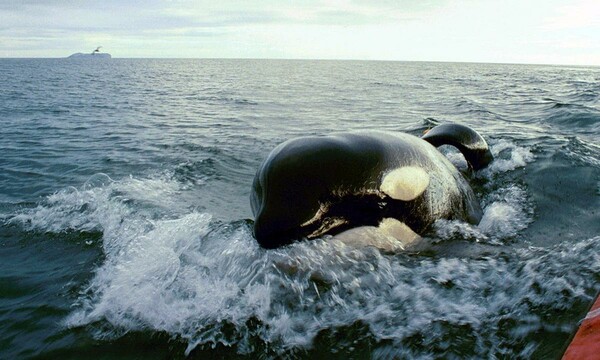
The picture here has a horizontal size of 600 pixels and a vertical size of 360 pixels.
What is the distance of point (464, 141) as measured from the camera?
21.5ft

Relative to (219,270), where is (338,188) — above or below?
above

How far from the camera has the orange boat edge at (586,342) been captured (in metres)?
1.94

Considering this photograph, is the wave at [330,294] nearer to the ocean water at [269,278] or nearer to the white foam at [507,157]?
the ocean water at [269,278]

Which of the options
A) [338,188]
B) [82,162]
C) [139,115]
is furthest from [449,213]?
[139,115]

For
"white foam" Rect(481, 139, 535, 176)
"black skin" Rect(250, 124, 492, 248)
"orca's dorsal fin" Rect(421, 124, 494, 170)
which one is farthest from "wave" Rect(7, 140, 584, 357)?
"white foam" Rect(481, 139, 535, 176)

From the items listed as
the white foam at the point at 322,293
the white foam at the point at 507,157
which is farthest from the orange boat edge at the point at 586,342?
the white foam at the point at 507,157

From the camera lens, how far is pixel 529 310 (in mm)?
3438

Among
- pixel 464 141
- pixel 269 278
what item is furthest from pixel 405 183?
pixel 464 141

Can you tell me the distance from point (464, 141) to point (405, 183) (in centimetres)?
279

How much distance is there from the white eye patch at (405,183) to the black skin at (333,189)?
0.05 m

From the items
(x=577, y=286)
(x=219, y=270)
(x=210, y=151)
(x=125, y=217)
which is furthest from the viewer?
(x=210, y=151)

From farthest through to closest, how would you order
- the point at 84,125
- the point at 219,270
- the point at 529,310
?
the point at 84,125, the point at 219,270, the point at 529,310

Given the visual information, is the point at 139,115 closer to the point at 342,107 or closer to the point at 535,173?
the point at 342,107

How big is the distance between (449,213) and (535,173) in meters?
4.44
